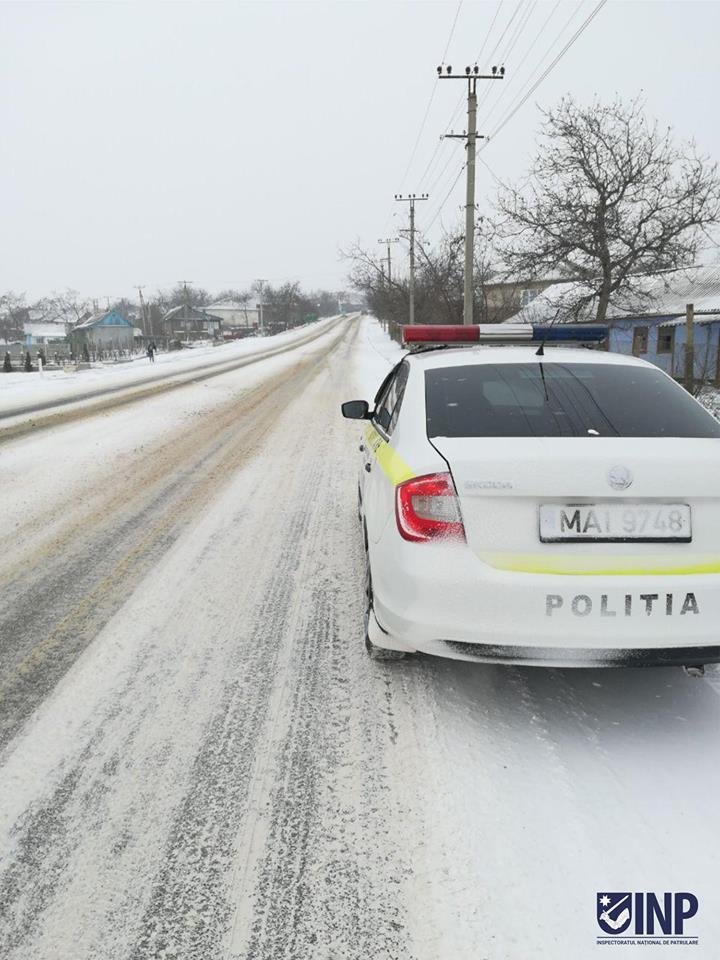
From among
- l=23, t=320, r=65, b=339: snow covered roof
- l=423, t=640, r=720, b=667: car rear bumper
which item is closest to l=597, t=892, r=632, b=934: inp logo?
l=423, t=640, r=720, b=667: car rear bumper

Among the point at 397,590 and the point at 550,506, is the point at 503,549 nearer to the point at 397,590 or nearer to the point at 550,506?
the point at 550,506

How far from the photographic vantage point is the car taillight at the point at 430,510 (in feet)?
8.18

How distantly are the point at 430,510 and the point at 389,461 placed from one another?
1.95ft

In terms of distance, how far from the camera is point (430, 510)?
2.54 metres

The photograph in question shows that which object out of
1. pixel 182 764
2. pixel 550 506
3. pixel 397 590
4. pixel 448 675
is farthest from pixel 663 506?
pixel 182 764

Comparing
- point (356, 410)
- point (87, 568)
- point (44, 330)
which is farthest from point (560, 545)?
point (44, 330)

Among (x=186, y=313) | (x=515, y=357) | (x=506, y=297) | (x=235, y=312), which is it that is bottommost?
(x=515, y=357)

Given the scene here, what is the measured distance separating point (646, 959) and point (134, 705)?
223 cm

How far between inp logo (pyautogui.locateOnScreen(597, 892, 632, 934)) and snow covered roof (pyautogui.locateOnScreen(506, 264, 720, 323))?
1921 centimetres

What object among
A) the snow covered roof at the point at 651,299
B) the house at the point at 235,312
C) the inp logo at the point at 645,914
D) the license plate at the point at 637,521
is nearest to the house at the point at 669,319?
the snow covered roof at the point at 651,299

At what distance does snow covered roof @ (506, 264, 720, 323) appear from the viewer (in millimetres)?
20156

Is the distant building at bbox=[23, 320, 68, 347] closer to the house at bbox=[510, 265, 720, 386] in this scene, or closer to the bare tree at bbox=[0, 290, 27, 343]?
the bare tree at bbox=[0, 290, 27, 343]

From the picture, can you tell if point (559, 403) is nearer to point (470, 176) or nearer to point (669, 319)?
point (470, 176)

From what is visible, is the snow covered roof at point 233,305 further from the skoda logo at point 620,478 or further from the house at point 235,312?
the skoda logo at point 620,478
